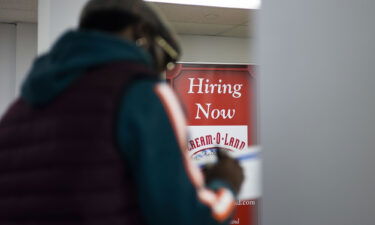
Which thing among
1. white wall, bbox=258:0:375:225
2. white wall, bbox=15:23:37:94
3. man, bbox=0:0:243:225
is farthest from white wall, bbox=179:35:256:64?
man, bbox=0:0:243:225

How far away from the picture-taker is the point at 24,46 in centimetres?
618

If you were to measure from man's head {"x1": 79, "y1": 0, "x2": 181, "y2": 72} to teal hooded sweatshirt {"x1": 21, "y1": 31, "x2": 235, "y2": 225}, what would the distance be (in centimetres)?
7

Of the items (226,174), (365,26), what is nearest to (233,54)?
(365,26)

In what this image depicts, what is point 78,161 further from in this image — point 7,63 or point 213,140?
point 7,63

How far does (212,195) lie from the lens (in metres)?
0.82

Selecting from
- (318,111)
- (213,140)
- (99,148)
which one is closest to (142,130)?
(99,148)

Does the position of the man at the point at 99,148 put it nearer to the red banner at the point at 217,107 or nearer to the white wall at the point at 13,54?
the red banner at the point at 217,107

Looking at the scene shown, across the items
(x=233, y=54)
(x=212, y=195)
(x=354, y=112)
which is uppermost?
(x=233, y=54)

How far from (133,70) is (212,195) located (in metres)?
0.25

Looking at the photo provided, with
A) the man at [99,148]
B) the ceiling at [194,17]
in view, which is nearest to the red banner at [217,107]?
the ceiling at [194,17]

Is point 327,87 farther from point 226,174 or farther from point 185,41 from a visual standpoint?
point 185,41

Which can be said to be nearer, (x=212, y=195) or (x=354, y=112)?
(x=212, y=195)

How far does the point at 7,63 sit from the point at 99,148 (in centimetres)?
590

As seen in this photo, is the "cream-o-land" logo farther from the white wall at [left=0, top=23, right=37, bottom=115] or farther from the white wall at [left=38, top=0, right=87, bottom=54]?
the white wall at [left=0, top=23, right=37, bottom=115]
